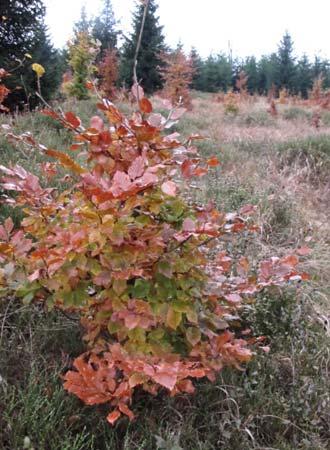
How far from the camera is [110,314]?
4.92 feet

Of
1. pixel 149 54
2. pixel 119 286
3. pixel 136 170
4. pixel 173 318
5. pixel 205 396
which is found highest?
pixel 149 54

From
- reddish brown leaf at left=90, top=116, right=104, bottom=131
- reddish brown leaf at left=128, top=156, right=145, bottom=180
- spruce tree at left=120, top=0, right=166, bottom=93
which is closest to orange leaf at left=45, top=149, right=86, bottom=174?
reddish brown leaf at left=90, top=116, right=104, bottom=131

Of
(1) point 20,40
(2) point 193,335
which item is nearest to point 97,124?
(2) point 193,335

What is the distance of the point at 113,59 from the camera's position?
62.0ft

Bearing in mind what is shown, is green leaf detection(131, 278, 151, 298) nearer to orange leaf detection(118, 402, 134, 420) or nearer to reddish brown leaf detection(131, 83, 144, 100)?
orange leaf detection(118, 402, 134, 420)

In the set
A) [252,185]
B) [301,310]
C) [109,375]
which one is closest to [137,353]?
[109,375]

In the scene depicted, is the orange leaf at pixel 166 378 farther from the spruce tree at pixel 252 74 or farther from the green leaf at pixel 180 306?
the spruce tree at pixel 252 74

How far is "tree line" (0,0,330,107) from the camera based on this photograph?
850cm

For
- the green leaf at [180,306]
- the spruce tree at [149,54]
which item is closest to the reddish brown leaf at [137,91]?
the green leaf at [180,306]

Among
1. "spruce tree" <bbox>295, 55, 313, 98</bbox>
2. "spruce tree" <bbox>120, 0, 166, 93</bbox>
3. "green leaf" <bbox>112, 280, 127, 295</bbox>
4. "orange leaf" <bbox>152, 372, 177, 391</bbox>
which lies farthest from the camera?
"spruce tree" <bbox>295, 55, 313, 98</bbox>

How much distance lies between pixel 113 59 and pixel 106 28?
17.6 m

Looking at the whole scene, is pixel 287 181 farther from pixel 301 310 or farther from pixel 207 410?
pixel 207 410

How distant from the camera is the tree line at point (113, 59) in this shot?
27.9ft

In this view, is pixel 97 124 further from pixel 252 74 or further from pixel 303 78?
pixel 252 74
